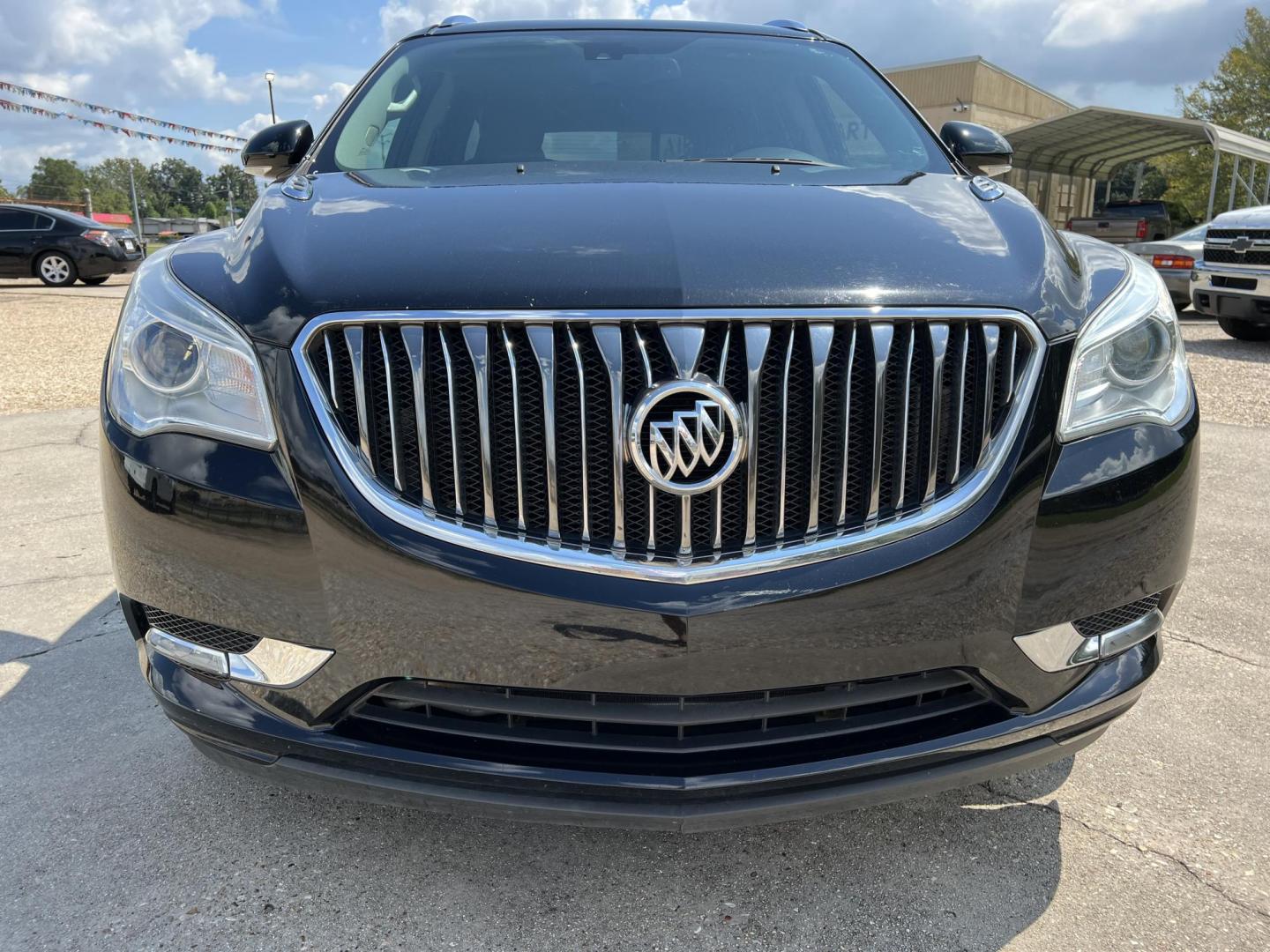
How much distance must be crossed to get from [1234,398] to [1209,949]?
6644mm

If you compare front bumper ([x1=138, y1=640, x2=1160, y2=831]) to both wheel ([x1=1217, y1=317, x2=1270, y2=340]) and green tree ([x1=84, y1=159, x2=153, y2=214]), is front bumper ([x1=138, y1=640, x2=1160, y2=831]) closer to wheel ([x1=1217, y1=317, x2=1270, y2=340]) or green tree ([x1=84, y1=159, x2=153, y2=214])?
wheel ([x1=1217, y1=317, x2=1270, y2=340])

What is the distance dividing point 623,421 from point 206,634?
2.70ft

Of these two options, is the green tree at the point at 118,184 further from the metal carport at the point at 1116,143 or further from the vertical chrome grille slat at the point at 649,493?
the vertical chrome grille slat at the point at 649,493

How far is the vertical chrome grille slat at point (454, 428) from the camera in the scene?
153 centimetres

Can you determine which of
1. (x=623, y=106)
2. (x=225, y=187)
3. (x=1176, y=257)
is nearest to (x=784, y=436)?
(x=623, y=106)

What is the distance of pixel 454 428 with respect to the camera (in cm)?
154

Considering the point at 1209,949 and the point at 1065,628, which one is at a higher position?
the point at 1065,628

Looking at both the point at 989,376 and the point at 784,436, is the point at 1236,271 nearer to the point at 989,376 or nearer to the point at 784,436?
the point at 989,376

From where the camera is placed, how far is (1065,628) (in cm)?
168

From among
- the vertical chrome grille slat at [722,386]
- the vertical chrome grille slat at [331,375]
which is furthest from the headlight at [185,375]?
the vertical chrome grille slat at [722,386]

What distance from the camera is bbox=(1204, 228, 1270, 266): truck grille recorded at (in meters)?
9.13

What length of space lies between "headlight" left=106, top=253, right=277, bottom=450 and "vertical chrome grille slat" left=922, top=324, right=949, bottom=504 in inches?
41.7

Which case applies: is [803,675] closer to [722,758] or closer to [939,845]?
[722,758]

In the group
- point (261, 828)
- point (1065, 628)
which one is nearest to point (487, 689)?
point (261, 828)
